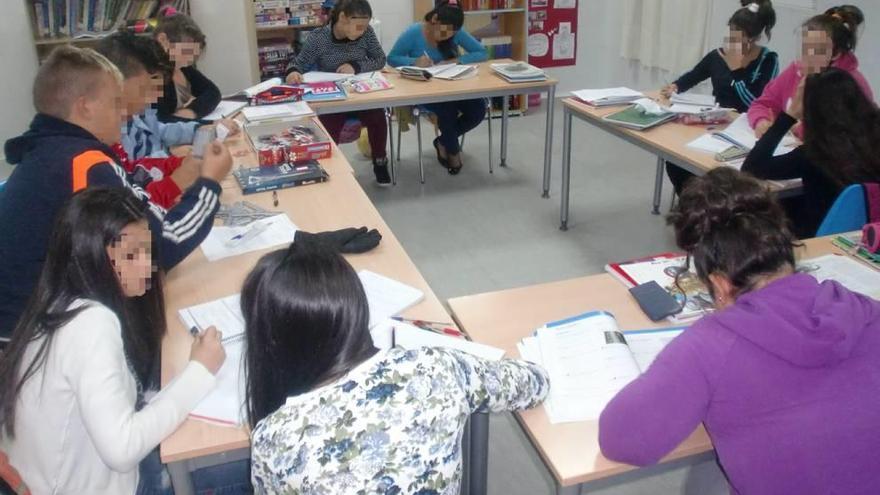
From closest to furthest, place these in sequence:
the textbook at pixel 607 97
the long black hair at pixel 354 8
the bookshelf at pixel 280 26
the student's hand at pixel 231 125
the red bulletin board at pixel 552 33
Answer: the student's hand at pixel 231 125
the textbook at pixel 607 97
the long black hair at pixel 354 8
the bookshelf at pixel 280 26
the red bulletin board at pixel 552 33

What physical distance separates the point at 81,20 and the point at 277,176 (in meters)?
2.75

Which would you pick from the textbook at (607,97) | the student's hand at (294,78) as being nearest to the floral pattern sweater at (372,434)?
the textbook at (607,97)

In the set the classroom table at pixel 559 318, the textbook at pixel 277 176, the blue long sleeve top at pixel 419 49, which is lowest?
the classroom table at pixel 559 318

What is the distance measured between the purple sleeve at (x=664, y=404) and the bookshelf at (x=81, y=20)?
4.05 meters

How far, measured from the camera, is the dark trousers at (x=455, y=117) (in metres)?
4.44

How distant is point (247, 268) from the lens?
6.52ft

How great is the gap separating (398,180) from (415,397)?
3.56 meters

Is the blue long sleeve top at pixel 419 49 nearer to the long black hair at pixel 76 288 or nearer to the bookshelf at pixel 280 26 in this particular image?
the bookshelf at pixel 280 26

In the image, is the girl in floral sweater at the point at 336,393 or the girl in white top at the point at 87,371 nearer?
the girl in floral sweater at the point at 336,393

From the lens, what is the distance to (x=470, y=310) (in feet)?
5.83

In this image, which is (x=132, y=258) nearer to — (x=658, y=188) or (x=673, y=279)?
(x=673, y=279)

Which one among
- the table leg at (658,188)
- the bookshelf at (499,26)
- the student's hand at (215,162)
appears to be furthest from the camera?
the bookshelf at (499,26)

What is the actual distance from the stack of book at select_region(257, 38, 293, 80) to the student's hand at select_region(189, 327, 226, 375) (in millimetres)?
3869

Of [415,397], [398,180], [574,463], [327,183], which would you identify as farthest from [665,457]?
[398,180]
